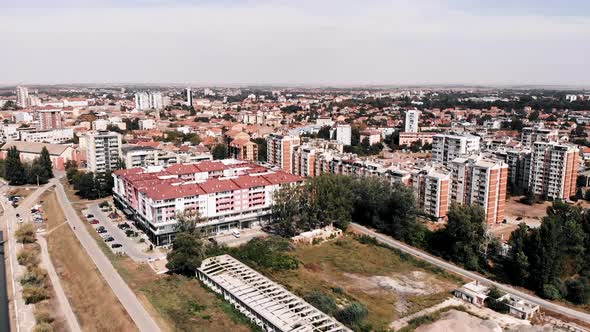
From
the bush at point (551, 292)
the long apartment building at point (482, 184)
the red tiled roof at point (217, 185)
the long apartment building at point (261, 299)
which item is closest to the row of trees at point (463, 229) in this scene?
the bush at point (551, 292)

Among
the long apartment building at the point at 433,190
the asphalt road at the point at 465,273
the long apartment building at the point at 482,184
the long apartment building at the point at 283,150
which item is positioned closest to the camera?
the asphalt road at the point at 465,273

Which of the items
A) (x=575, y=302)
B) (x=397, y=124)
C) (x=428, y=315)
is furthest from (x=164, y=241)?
(x=397, y=124)

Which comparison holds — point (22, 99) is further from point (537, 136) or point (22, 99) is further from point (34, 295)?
point (537, 136)

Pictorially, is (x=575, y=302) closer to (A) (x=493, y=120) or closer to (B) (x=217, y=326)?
(B) (x=217, y=326)

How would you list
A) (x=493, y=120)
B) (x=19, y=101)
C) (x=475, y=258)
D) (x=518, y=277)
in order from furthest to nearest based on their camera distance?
1. (x=19, y=101)
2. (x=493, y=120)
3. (x=475, y=258)
4. (x=518, y=277)

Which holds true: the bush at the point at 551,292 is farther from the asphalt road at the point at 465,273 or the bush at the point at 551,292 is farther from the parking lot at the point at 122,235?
the parking lot at the point at 122,235

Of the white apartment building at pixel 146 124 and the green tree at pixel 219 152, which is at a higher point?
the white apartment building at pixel 146 124

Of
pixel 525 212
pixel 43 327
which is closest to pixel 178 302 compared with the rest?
pixel 43 327
